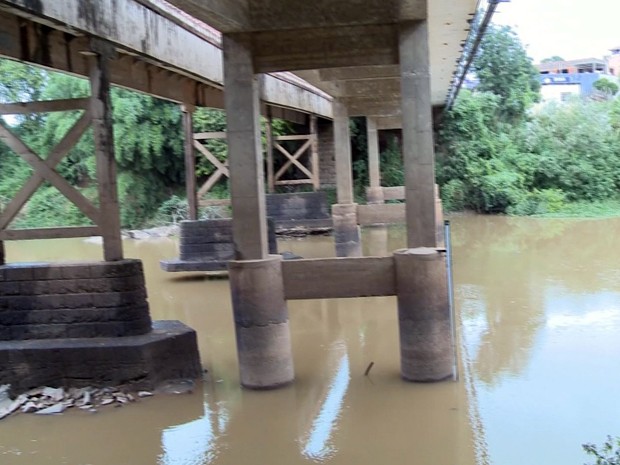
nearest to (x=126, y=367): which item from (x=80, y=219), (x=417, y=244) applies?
(x=417, y=244)

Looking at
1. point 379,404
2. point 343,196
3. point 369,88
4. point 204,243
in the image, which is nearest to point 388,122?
point 343,196

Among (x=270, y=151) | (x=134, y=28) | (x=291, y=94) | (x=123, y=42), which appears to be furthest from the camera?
(x=270, y=151)

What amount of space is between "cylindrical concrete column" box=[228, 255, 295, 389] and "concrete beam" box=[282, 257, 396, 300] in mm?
148

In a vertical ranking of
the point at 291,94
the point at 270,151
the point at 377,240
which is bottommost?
the point at 377,240

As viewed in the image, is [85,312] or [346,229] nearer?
[85,312]

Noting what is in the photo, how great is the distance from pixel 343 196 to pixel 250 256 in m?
9.10

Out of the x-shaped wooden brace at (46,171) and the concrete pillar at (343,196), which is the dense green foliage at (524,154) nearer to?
the concrete pillar at (343,196)

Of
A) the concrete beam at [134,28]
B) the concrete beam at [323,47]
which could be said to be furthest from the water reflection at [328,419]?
the concrete beam at [134,28]

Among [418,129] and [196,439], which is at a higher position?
[418,129]

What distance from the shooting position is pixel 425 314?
275 inches

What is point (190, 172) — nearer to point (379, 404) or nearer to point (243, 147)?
point (243, 147)

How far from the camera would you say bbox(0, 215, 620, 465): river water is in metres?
5.51

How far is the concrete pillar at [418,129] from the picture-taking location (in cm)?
725

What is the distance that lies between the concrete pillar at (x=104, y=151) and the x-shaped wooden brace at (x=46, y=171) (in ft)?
0.37
